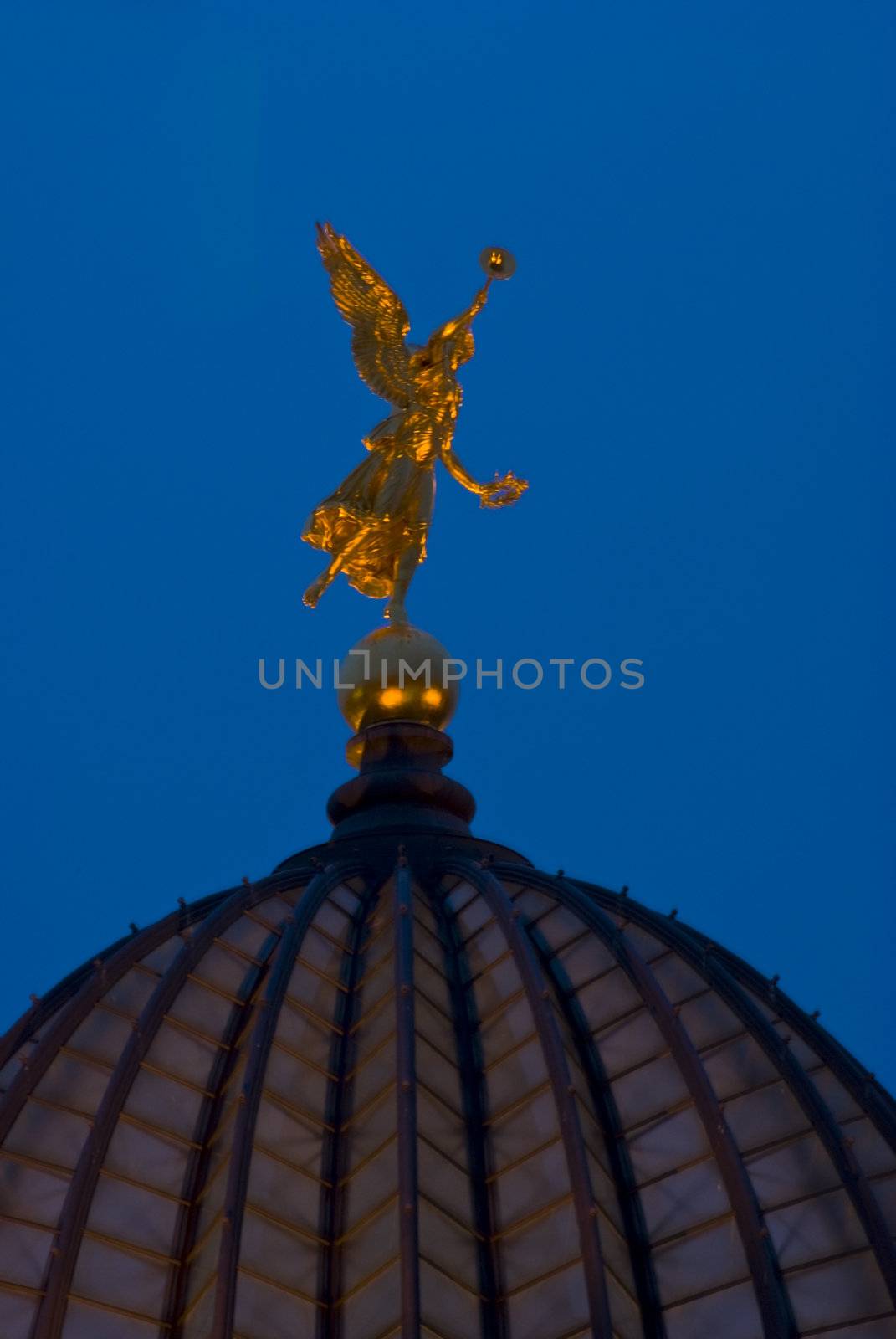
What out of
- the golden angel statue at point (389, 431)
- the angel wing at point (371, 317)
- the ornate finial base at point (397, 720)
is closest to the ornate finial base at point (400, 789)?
the ornate finial base at point (397, 720)

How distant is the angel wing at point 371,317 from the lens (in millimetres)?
43656

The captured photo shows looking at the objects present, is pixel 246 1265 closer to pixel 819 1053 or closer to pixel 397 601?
A: pixel 819 1053

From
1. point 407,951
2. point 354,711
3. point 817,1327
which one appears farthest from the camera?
point 354,711

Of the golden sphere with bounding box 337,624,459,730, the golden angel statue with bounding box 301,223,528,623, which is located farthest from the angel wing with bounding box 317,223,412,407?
the golden sphere with bounding box 337,624,459,730

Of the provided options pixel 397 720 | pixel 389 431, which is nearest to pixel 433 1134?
pixel 397 720

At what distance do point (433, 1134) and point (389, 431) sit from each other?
1460 centimetres

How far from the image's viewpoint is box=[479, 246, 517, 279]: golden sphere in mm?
43062

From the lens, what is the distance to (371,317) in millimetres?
43875

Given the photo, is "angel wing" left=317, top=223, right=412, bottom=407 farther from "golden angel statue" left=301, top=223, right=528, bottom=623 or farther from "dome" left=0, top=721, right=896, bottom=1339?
"dome" left=0, top=721, right=896, bottom=1339

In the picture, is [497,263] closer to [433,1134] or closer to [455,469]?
[455,469]

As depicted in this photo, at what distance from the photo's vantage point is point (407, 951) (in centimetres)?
3691

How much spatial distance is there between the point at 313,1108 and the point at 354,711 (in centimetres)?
1146

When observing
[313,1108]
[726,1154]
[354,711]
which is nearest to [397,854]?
[354,711]

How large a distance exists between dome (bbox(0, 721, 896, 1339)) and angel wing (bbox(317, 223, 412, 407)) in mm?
9017
